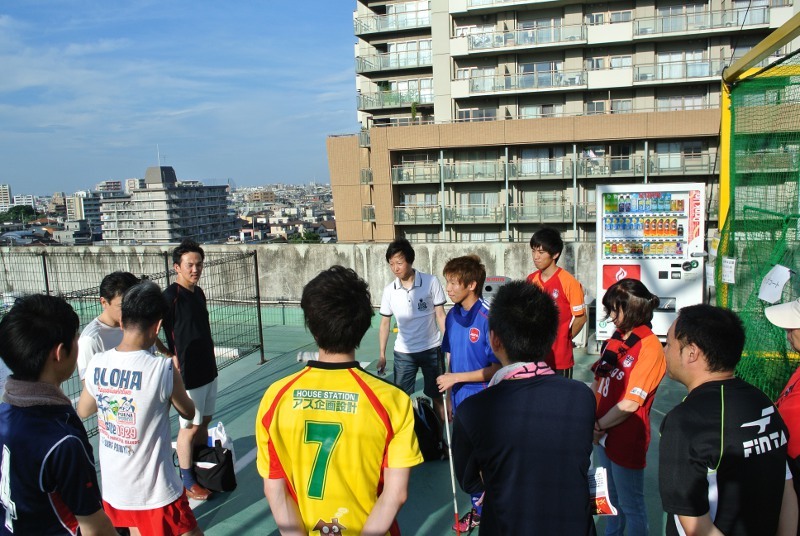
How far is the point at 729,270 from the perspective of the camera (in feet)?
17.7

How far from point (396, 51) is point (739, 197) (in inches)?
1418

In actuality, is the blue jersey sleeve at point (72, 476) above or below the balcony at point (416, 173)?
below

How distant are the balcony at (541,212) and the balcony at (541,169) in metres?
1.71

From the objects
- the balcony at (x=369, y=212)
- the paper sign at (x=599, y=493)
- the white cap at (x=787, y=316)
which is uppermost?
the balcony at (x=369, y=212)

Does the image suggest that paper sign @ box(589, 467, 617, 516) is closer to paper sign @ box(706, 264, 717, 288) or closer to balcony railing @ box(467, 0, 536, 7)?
paper sign @ box(706, 264, 717, 288)

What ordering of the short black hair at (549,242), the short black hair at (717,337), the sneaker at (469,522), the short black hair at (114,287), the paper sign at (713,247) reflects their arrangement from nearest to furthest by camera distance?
1. the short black hair at (717,337)
2. the sneaker at (469,522)
3. the short black hair at (114,287)
4. the short black hair at (549,242)
5. the paper sign at (713,247)

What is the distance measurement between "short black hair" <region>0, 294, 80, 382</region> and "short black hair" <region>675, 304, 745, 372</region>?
2399mm

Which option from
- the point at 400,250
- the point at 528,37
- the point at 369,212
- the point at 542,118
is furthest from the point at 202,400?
the point at 528,37

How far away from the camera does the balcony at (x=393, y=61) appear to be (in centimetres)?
3697

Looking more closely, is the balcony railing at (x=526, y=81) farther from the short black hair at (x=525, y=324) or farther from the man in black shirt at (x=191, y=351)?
the short black hair at (x=525, y=324)

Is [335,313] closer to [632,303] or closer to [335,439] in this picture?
[335,439]

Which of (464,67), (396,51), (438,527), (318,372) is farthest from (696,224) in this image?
(396,51)

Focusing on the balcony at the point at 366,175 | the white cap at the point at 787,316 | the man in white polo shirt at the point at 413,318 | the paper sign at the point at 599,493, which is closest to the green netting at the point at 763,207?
the white cap at the point at 787,316

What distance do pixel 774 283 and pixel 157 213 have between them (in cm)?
11992
